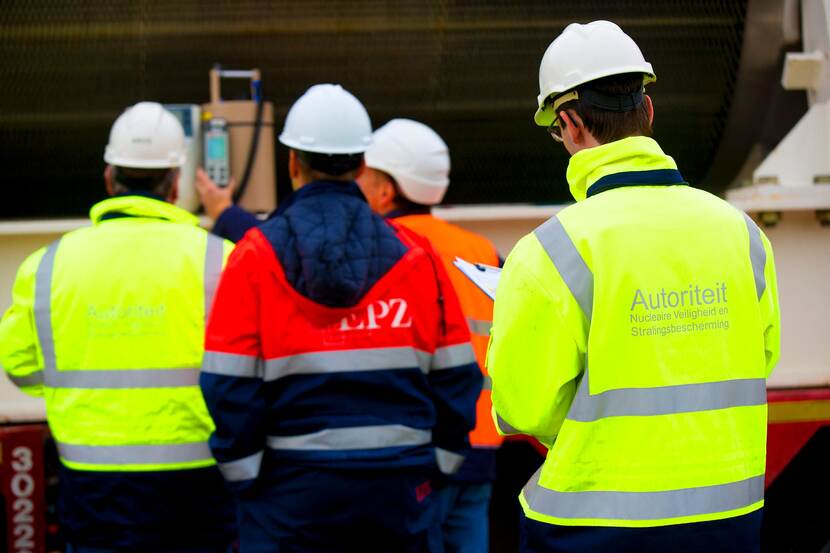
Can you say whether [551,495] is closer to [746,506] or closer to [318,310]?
[746,506]

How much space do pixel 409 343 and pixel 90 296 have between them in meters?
0.80

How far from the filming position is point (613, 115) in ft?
6.03

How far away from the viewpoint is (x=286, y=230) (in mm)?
2418

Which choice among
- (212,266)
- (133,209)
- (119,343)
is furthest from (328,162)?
(119,343)

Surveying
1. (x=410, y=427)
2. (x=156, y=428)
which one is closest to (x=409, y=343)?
(x=410, y=427)

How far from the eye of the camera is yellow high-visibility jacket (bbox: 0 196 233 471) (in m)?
2.63

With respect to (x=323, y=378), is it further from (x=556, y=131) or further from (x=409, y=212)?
(x=409, y=212)

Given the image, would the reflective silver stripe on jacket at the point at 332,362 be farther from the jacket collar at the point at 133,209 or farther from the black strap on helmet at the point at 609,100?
the black strap on helmet at the point at 609,100

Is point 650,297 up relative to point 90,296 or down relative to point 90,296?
up

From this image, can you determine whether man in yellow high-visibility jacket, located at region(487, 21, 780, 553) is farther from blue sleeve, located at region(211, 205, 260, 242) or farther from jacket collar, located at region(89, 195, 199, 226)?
blue sleeve, located at region(211, 205, 260, 242)

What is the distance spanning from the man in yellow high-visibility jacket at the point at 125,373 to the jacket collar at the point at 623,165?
3.97 ft

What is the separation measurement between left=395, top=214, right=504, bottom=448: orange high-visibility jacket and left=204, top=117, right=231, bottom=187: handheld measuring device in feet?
2.21

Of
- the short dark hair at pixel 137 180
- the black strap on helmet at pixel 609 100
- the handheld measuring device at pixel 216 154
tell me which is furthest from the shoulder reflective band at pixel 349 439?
the handheld measuring device at pixel 216 154

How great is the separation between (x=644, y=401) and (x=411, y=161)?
5.35ft
